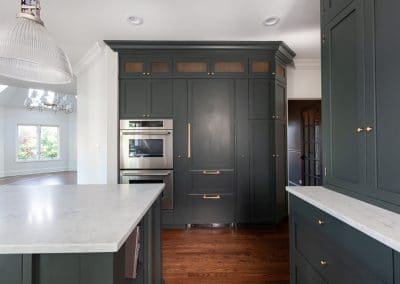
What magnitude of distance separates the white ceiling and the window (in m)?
7.03

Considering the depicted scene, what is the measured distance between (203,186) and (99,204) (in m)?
2.16

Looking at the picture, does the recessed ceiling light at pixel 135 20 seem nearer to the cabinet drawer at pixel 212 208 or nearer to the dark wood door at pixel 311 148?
the cabinet drawer at pixel 212 208

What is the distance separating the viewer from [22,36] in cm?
125

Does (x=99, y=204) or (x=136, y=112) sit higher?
(x=136, y=112)

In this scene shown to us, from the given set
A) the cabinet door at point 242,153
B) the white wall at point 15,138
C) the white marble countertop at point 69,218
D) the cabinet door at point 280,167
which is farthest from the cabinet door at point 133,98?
the white wall at point 15,138

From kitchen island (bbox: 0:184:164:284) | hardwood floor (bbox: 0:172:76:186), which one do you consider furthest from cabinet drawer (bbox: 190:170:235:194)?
hardwood floor (bbox: 0:172:76:186)

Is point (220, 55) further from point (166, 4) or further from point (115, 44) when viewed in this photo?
point (115, 44)

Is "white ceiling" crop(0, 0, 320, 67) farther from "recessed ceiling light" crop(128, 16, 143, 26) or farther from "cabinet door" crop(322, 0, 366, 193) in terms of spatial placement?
"cabinet door" crop(322, 0, 366, 193)

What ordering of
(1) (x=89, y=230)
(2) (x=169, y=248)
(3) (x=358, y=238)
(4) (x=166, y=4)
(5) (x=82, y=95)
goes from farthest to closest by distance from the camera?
1. (5) (x=82, y=95)
2. (2) (x=169, y=248)
3. (4) (x=166, y=4)
4. (3) (x=358, y=238)
5. (1) (x=89, y=230)

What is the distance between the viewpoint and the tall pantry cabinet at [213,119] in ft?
10.9

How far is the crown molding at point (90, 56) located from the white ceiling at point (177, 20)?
0.10 metres

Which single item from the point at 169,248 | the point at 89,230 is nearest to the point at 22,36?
the point at 89,230

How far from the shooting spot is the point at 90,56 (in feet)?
12.0

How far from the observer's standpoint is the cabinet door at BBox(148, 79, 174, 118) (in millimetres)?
3316
